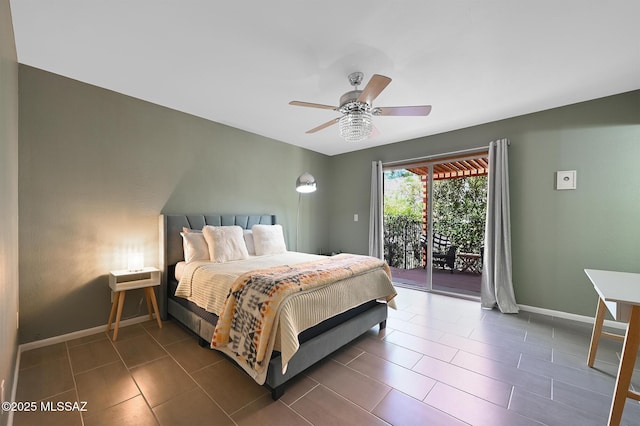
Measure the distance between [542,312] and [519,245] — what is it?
2.99 ft

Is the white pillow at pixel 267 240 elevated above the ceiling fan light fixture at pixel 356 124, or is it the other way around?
the ceiling fan light fixture at pixel 356 124

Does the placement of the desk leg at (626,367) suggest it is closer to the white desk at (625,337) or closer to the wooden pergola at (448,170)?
the white desk at (625,337)

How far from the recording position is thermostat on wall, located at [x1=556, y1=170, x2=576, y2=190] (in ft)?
10.5

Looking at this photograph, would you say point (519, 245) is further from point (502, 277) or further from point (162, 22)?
point (162, 22)

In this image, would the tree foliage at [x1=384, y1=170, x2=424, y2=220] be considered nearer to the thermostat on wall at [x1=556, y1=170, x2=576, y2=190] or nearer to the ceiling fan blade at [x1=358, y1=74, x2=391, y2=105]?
the thermostat on wall at [x1=556, y1=170, x2=576, y2=190]

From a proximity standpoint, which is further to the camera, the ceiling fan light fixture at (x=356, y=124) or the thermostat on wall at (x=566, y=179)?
the thermostat on wall at (x=566, y=179)

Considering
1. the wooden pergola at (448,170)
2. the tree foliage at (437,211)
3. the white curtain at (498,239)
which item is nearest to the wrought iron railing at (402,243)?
the tree foliage at (437,211)

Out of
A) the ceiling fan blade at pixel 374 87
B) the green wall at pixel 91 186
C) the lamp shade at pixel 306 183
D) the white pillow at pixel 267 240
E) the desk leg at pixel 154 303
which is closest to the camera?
the ceiling fan blade at pixel 374 87

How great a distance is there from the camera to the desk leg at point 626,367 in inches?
58.6

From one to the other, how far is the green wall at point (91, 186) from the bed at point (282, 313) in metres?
0.25

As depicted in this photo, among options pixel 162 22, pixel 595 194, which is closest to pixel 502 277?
pixel 595 194

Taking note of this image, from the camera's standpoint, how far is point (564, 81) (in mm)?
2645

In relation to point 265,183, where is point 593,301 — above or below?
below

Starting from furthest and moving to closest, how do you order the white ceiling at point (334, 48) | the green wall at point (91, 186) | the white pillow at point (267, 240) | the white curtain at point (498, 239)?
the white pillow at point (267, 240), the white curtain at point (498, 239), the green wall at point (91, 186), the white ceiling at point (334, 48)
